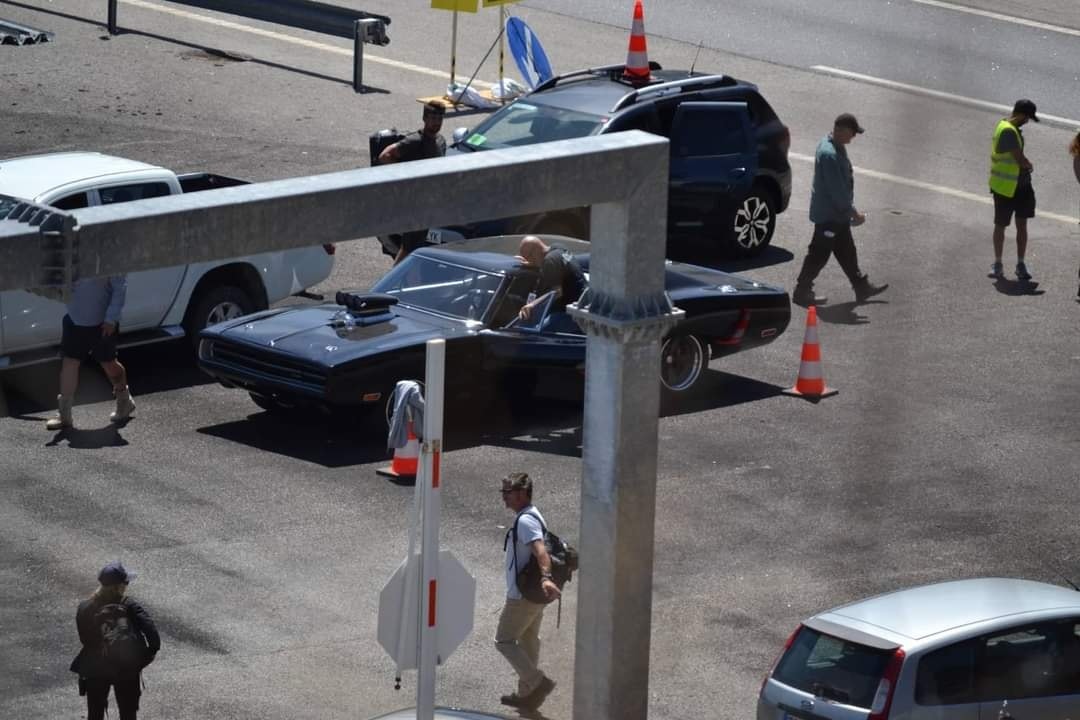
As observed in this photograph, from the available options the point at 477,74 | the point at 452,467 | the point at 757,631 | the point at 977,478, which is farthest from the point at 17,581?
the point at 477,74

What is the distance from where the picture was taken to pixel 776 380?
16250 millimetres

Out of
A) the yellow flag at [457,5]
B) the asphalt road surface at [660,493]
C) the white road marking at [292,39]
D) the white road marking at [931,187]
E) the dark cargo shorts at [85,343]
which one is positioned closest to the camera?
the asphalt road surface at [660,493]

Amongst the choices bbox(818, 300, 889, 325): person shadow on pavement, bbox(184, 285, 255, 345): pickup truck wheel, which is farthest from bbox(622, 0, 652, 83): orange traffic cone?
bbox(184, 285, 255, 345): pickup truck wheel

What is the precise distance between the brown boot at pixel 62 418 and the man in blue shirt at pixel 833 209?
7178 millimetres

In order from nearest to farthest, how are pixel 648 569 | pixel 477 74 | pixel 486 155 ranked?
pixel 486 155, pixel 648 569, pixel 477 74

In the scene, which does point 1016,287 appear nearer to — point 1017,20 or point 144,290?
point 144,290

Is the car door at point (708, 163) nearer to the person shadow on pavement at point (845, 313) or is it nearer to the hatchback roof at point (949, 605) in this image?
the person shadow on pavement at point (845, 313)

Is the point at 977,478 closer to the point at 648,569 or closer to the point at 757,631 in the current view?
the point at 757,631

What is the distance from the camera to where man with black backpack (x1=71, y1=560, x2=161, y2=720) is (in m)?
9.46

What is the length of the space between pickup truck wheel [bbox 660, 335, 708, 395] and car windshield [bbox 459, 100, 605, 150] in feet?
12.2

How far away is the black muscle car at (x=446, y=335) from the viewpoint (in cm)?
1411

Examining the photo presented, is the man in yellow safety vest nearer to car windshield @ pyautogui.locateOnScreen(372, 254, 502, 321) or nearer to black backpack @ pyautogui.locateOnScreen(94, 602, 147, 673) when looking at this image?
car windshield @ pyautogui.locateOnScreen(372, 254, 502, 321)

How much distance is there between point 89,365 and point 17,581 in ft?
14.7

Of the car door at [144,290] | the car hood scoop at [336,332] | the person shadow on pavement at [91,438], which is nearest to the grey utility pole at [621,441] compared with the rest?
the car hood scoop at [336,332]
